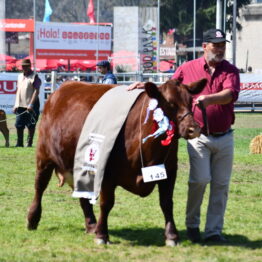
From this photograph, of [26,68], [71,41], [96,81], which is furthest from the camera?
[71,41]

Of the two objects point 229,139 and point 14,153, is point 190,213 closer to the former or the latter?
point 229,139

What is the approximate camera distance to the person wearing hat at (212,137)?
301 inches

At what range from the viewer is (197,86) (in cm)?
743

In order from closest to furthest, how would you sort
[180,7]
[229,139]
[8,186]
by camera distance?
[229,139] → [8,186] → [180,7]

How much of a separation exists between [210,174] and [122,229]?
4.40 feet

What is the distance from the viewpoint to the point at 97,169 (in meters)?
7.57

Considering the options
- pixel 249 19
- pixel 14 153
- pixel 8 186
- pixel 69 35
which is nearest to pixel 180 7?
pixel 249 19

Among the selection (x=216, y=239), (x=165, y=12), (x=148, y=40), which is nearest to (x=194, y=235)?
(x=216, y=239)

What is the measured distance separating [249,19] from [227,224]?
58450mm

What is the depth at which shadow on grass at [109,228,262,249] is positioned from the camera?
7.87 metres

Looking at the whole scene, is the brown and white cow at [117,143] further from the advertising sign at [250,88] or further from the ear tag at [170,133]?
the advertising sign at [250,88]

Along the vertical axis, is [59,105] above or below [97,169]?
above

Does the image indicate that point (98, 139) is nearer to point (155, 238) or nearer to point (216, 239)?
point (155, 238)

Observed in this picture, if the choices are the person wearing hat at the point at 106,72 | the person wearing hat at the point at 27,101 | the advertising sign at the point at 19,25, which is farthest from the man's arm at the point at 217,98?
the advertising sign at the point at 19,25
